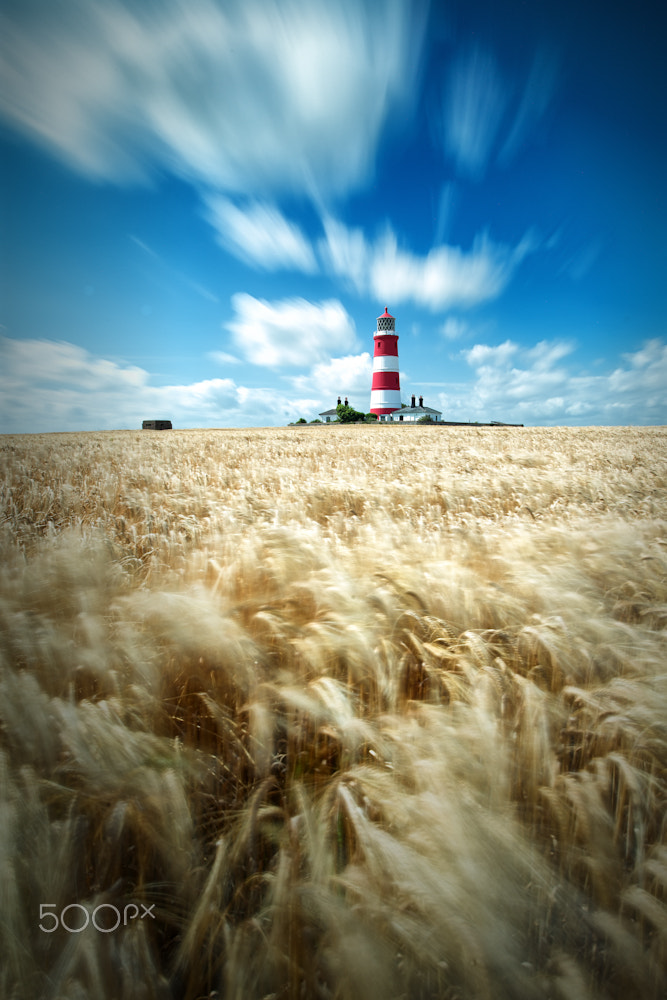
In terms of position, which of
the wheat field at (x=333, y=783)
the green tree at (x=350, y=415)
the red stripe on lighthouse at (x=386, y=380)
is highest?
the red stripe on lighthouse at (x=386, y=380)

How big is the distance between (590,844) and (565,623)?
869mm

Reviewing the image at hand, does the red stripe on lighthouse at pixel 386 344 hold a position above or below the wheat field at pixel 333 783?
above

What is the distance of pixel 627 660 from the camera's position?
1.41 meters

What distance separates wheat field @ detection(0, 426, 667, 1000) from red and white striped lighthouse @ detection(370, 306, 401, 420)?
51421 mm

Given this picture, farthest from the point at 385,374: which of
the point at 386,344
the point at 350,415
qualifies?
the point at 350,415

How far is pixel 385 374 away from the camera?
51719mm

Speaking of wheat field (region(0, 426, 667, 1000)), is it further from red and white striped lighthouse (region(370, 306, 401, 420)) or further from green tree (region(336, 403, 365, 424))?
green tree (region(336, 403, 365, 424))

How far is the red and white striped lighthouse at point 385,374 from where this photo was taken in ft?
170

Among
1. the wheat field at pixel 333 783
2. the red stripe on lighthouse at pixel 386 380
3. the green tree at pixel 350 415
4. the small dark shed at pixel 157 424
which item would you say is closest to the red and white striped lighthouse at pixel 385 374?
the red stripe on lighthouse at pixel 386 380

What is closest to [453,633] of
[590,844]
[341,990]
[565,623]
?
[565,623]

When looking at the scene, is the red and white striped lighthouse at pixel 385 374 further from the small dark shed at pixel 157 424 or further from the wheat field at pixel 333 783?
the wheat field at pixel 333 783

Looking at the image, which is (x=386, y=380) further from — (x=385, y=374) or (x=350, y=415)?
(x=350, y=415)

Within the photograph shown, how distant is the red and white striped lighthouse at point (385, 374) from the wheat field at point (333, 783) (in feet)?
169

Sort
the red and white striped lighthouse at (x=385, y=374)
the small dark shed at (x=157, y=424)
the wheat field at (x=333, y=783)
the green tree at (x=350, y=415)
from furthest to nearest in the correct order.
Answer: the green tree at (x=350, y=415) < the red and white striped lighthouse at (x=385, y=374) < the small dark shed at (x=157, y=424) < the wheat field at (x=333, y=783)
